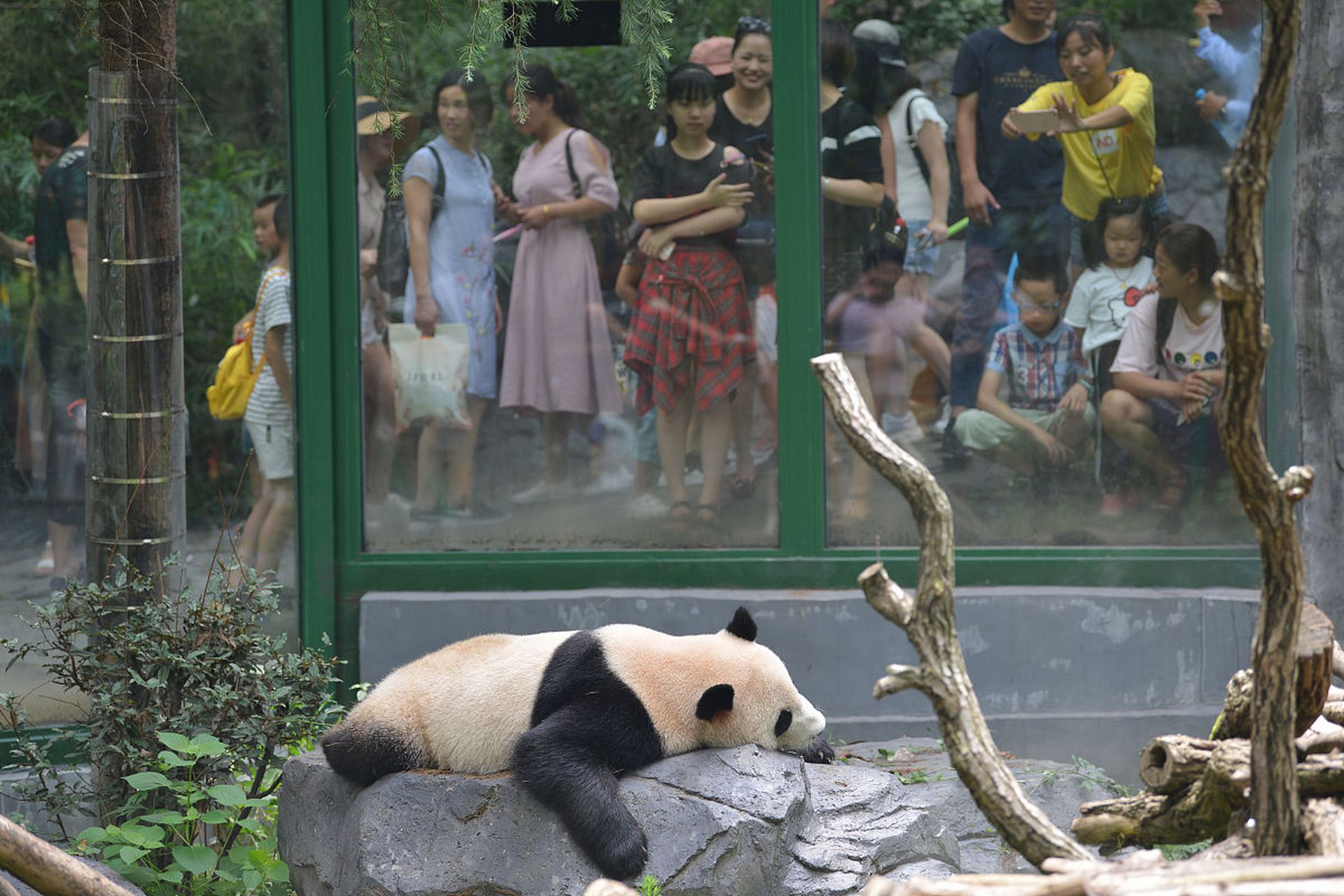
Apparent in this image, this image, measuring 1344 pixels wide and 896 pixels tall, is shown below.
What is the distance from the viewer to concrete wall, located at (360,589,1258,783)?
6.18 meters

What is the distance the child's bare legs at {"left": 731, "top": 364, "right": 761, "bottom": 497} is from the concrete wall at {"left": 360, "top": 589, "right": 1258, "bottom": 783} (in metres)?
0.50

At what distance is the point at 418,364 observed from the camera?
21.0 feet

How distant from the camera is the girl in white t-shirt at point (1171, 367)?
627 cm

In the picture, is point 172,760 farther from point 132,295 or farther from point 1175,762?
point 1175,762

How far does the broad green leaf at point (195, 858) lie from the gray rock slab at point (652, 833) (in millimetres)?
214

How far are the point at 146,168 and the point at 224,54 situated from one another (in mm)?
1690

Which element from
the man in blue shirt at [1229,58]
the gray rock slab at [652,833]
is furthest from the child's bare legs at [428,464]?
the man in blue shirt at [1229,58]

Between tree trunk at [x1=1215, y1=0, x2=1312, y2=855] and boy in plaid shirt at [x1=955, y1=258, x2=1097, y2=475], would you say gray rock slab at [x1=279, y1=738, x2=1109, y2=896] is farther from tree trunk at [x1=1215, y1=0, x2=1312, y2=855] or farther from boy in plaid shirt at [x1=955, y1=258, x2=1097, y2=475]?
boy in plaid shirt at [x1=955, y1=258, x2=1097, y2=475]

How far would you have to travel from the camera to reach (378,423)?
21.0ft

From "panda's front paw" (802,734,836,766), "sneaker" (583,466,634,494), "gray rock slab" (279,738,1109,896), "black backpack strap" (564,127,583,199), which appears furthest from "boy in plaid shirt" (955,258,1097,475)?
"gray rock slab" (279,738,1109,896)

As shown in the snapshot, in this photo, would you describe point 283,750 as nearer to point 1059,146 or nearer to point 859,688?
point 859,688

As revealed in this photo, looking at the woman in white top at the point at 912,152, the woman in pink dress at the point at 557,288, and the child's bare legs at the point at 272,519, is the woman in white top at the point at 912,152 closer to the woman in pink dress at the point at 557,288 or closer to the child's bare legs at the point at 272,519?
the woman in pink dress at the point at 557,288

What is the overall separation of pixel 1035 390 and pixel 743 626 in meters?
2.48

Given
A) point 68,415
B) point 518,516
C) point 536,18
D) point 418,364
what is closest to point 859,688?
point 518,516
